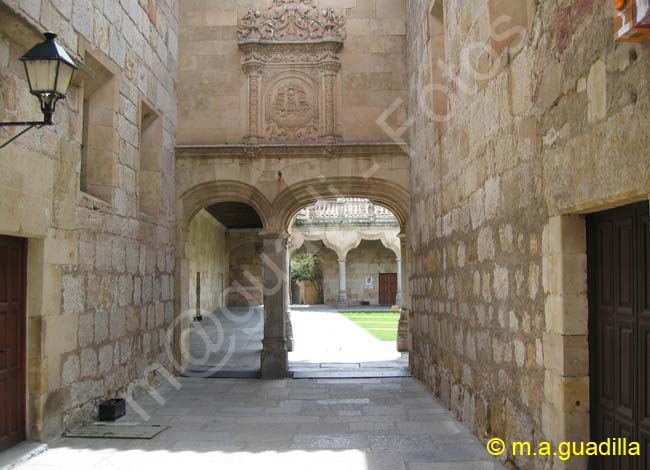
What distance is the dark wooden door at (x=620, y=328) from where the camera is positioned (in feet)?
8.26

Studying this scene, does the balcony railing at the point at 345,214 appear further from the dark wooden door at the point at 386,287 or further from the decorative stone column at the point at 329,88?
the decorative stone column at the point at 329,88

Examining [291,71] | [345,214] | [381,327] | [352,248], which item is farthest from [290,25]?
[352,248]

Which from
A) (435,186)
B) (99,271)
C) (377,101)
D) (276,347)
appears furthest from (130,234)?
(377,101)

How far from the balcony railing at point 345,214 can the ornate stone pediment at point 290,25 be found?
14.5 meters

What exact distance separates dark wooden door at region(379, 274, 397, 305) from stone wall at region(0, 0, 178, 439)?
62.6 ft

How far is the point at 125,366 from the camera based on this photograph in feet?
19.3

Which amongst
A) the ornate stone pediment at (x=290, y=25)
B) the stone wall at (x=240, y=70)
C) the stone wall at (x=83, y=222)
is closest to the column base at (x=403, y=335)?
the stone wall at (x=240, y=70)

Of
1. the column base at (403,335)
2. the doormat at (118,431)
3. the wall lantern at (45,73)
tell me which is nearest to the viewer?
the wall lantern at (45,73)

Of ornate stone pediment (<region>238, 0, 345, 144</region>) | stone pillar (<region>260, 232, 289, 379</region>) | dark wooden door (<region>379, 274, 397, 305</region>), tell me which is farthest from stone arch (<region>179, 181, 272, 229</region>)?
dark wooden door (<region>379, 274, 397, 305</region>)

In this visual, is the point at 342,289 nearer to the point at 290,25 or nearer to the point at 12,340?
the point at 290,25

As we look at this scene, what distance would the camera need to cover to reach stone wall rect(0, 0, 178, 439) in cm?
401

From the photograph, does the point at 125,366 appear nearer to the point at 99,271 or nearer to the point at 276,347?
the point at 99,271

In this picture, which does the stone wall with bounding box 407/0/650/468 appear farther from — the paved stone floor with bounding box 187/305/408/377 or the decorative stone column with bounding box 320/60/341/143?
the paved stone floor with bounding box 187/305/408/377

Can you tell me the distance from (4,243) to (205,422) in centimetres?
225
